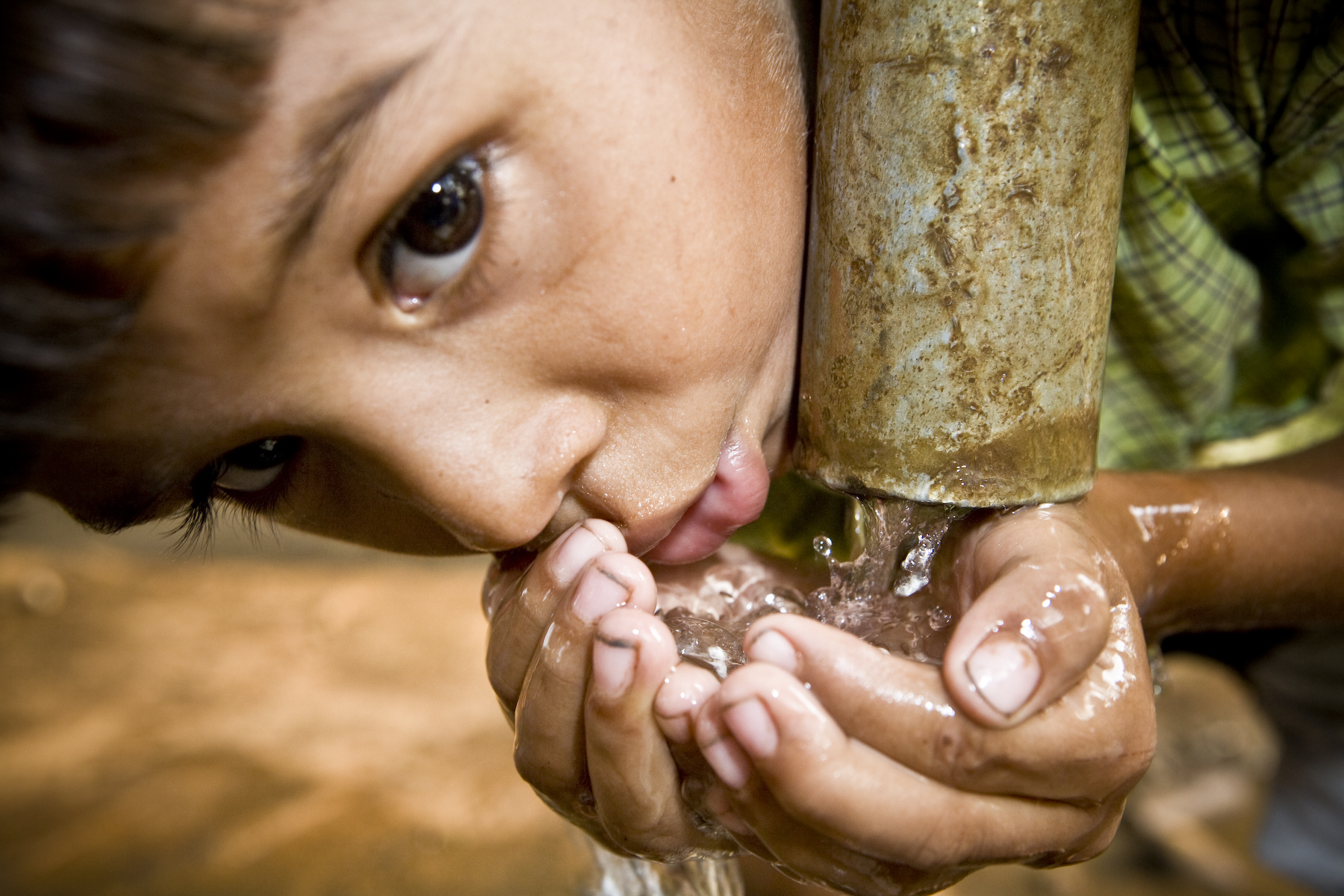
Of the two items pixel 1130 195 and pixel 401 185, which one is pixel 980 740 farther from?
pixel 1130 195

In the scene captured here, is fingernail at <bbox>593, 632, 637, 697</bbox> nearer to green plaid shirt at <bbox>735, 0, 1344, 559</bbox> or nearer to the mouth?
the mouth

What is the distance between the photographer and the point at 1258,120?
47.8 inches

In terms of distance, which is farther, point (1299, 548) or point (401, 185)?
point (1299, 548)

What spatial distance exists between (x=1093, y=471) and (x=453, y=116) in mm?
672

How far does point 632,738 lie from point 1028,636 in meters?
0.33

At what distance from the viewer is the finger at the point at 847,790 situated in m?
0.73

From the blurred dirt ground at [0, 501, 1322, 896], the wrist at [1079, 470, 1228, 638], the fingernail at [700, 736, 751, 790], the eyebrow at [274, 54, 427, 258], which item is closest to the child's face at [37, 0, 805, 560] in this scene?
the eyebrow at [274, 54, 427, 258]

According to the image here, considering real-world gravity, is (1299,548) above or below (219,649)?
above

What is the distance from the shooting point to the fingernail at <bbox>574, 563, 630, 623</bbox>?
851 millimetres

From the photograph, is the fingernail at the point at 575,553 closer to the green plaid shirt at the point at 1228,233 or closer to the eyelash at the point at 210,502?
the eyelash at the point at 210,502

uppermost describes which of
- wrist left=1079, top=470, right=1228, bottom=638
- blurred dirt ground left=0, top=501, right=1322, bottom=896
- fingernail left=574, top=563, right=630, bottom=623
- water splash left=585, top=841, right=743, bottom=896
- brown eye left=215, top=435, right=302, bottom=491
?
wrist left=1079, top=470, right=1228, bottom=638

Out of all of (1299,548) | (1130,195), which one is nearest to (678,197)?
(1130,195)

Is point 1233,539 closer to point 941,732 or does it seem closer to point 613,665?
point 941,732

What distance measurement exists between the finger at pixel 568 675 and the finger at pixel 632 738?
0.02 metres
